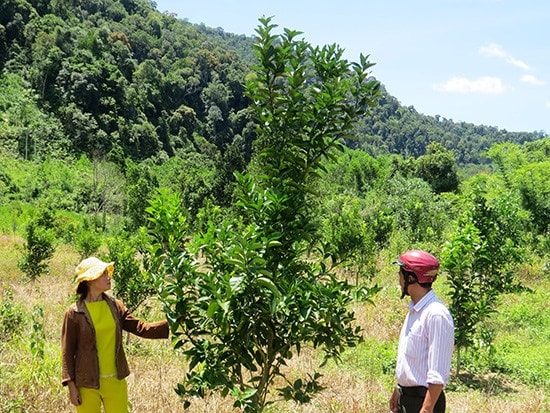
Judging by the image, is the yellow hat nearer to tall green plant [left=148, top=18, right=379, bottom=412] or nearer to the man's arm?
tall green plant [left=148, top=18, right=379, bottom=412]

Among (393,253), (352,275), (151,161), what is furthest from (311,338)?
(151,161)

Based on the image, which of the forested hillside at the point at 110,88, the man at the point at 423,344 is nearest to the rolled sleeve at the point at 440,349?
the man at the point at 423,344

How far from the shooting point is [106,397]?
3.13 metres

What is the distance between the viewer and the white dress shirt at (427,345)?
252 cm

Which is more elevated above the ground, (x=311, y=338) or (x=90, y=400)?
(x=311, y=338)

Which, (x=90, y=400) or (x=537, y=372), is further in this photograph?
(x=537, y=372)

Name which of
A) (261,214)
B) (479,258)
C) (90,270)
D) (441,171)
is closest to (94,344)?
(90,270)

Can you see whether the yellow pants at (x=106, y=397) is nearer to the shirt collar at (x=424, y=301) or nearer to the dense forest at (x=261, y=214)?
the dense forest at (x=261, y=214)

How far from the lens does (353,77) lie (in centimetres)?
276

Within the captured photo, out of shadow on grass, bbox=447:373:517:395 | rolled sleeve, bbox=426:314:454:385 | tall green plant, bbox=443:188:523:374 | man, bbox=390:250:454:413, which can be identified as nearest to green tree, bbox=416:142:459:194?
tall green plant, bbox=443:188:523:374

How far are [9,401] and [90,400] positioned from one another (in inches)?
53.0

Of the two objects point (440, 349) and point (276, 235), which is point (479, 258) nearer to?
point (440, 349)

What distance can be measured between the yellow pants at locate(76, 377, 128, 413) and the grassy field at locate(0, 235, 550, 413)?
1.10 metres

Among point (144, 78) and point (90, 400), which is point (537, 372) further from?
point (144, 78)
